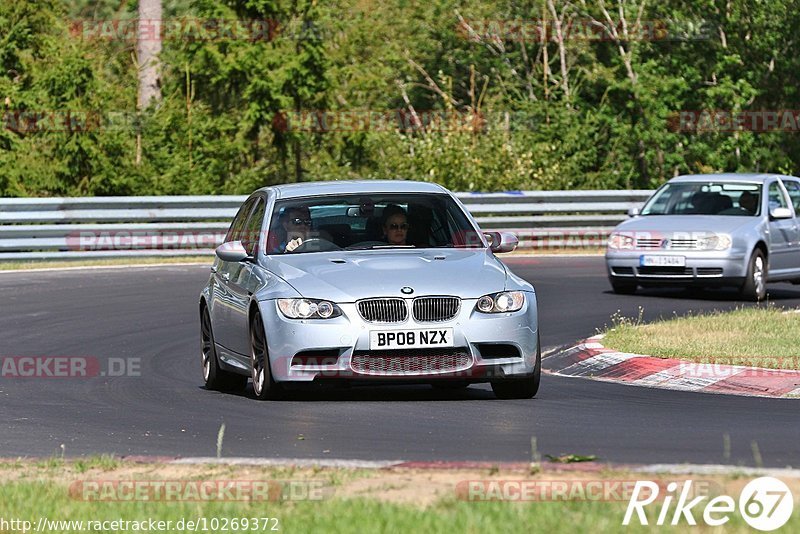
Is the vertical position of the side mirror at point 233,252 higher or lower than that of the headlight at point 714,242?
higher

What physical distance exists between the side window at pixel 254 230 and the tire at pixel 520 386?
2.04 m

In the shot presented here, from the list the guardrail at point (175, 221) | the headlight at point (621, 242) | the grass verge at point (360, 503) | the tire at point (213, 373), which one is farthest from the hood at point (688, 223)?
the grass verge at point (360, 503)

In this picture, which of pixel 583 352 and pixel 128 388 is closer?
pixel 128 388

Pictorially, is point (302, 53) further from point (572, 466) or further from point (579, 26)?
point (572, 466)

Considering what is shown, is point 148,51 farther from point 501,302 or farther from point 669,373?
point 501,302

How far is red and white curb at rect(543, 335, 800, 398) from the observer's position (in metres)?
12.1

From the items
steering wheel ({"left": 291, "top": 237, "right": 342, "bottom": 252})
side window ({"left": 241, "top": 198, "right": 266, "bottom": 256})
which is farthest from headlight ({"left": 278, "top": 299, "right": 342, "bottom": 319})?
side window ({"left": 241, "top": 198, "right": 266, "bottom": 256})

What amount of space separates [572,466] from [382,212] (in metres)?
4.73

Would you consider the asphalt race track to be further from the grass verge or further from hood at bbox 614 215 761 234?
hood at bbox 614 215 761 234

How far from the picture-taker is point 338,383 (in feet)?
35.9

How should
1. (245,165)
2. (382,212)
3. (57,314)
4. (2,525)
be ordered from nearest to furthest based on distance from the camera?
1. (2,525)
2. (382,212)
3. (57,314)
4. (245,165)

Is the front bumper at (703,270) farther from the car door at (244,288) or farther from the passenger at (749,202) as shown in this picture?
the car door at (244,288)

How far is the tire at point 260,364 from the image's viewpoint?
11164mm

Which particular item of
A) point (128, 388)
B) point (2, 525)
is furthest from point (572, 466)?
point (128, 388)
